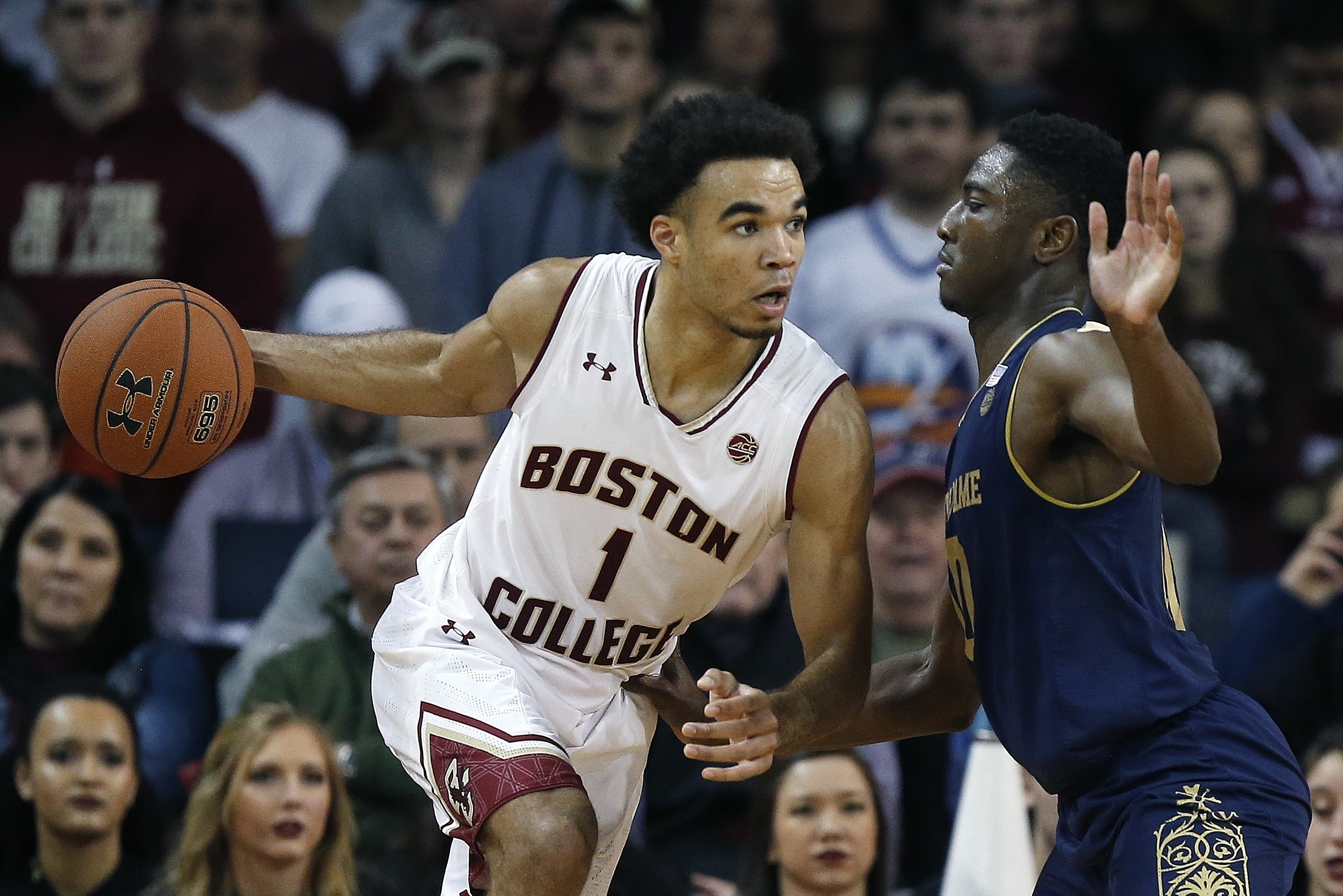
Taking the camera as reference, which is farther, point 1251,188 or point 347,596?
point 1251,188

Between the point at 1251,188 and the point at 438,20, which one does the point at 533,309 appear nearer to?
the point at 438,20

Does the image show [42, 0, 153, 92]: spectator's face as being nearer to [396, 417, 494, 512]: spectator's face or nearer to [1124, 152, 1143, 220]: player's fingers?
[396, 417, 494, 512]: spectator's face

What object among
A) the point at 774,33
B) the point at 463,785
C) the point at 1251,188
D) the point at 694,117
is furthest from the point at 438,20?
the point at 463,785

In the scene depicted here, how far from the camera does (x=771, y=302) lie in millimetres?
4566

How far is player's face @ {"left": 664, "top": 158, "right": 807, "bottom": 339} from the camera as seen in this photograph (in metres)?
4.56

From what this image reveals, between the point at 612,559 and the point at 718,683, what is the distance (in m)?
0.62

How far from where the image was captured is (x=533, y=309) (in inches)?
186

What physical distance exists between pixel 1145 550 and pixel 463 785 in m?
1.64

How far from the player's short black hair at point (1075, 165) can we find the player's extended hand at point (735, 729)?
53.2 inches

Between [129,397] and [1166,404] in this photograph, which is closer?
[1166,404]

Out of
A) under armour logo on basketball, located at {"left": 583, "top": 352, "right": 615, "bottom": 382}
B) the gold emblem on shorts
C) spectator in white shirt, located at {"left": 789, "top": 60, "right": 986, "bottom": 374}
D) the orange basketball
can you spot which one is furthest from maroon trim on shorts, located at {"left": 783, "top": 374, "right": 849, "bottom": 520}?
spectator in white shirt, located at {"left": 789, "top": 60, "right": 986, "bottom": 374}

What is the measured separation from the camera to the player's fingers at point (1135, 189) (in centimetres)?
399

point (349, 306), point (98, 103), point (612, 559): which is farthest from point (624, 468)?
point (98, 103)

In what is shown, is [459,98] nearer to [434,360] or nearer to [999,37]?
[999,37]
